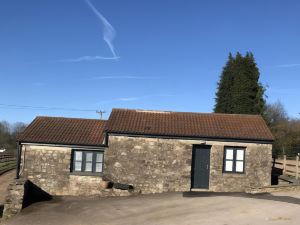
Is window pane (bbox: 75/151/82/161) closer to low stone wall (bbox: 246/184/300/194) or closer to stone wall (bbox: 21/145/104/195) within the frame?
stone wall (bbox: 21/145/104/195)

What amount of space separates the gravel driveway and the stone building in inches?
60.7

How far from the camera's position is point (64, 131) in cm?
2369

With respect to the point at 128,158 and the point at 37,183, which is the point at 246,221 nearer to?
the point at 128,158

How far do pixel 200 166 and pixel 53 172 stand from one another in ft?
24.3

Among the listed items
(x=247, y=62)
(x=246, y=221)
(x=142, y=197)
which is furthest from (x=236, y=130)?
(x=247, y=62)

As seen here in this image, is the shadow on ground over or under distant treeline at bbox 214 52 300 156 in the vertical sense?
under

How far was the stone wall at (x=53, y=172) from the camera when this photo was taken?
22.2 meters

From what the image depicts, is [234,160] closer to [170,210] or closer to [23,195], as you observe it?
[170,210]

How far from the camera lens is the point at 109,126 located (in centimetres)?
2230

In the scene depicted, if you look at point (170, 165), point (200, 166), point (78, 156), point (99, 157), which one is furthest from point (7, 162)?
point (200, 166)

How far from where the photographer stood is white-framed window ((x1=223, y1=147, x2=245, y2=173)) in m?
22.0

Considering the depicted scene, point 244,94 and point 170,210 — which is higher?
point 244,94

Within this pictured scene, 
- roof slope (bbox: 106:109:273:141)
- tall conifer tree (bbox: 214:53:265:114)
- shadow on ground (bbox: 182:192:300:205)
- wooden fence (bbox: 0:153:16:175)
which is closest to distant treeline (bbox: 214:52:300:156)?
tall conifer tree (bbox: 214:53:265:114)

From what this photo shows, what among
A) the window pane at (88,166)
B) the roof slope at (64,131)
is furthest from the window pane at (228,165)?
the window pane at (88,166)
